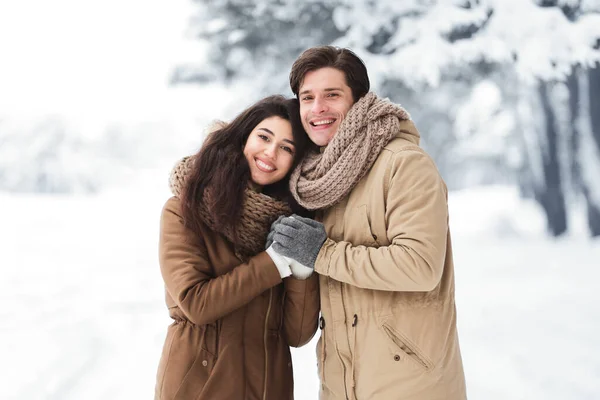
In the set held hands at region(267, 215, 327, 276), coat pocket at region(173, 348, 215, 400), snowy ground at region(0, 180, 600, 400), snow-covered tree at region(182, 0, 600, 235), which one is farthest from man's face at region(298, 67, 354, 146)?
snow-covered tree at region(182, 0, 600, 235)

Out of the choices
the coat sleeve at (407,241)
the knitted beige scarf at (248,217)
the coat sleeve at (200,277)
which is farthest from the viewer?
the knitted beige scarf at (248,217)

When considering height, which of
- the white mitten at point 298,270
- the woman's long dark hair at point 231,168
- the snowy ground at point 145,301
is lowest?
the snowy ground at point 145,301

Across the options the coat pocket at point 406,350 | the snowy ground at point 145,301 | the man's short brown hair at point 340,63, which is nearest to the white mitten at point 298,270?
the coat pocket at point 406,350

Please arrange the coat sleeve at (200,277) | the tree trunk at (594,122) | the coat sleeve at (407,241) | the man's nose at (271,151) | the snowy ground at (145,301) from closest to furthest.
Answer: the coat sleeve at (407,241), the coat sleeve at (200,277), the man's nose at (271,151), the snowy ground at (145,301), the tree trunk at (594,122)

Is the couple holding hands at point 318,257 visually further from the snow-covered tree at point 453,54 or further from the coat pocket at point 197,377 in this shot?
the snow-covered tree at point 453,54

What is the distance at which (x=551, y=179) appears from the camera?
5672 millimetres

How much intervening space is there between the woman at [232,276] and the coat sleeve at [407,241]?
0.74 ft

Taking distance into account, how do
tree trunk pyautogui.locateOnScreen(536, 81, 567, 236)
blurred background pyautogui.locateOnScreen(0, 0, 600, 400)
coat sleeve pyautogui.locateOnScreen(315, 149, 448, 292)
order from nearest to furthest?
coat sleeve pyautogui.locateOnScreen(315, 149, 448, 292)
blurred background pyautogui.locateOnScreen(0, 0, 600, 400)
tree trunk pyautogui.locateOnScreen(536, 81, 567, 236)

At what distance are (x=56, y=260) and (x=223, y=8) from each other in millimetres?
3391

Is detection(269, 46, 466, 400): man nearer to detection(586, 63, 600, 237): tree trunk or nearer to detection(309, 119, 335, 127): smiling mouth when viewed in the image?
detection(309, 119, 335, 127): smiling mouth

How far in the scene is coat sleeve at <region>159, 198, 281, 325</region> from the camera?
1.42 meters

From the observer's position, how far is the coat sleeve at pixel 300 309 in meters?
1.58

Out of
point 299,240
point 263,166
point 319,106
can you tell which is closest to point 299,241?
point 299,240

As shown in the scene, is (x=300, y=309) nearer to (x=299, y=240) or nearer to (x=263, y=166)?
(x=299, y=240)
